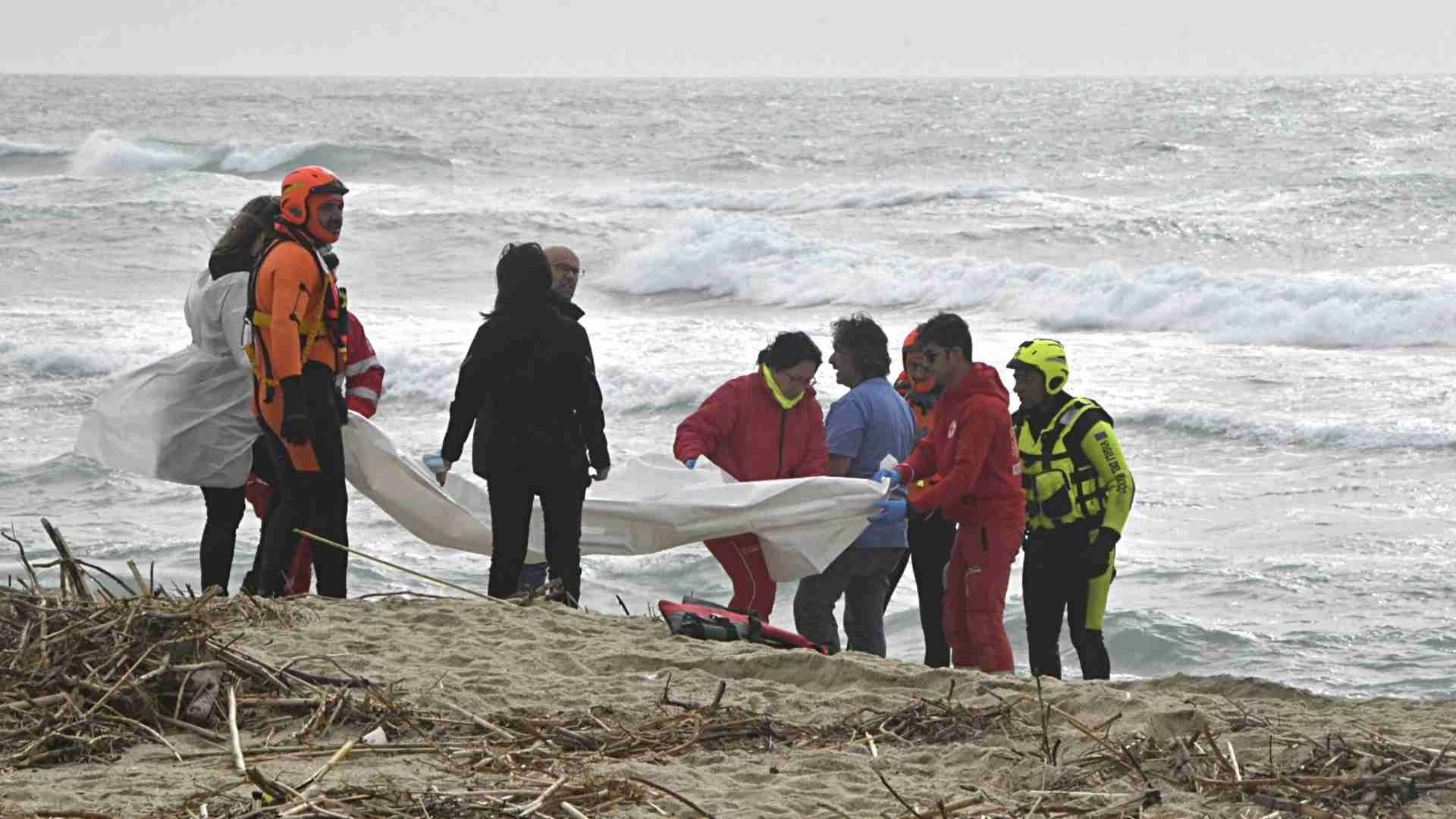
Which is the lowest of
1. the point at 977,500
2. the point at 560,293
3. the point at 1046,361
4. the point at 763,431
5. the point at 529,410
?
the point at 977,500

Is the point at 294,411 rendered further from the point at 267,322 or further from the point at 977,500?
the point at 977,500

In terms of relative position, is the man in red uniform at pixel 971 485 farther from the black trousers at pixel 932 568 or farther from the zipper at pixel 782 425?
the zipper at pixel 782 425

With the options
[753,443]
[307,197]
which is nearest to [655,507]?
[753,443]

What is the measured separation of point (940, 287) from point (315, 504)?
20144 millimetres

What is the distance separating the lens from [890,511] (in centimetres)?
712

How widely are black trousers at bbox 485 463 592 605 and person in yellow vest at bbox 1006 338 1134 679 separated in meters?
1.80

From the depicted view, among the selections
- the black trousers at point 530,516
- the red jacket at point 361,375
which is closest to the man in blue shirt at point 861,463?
the black trousers at point 530,516

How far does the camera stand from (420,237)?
31734mm

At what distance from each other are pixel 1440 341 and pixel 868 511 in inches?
608

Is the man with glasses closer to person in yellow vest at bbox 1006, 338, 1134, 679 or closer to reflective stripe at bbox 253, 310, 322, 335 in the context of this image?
reflective stripe at bbox 253, 310, 322, 335

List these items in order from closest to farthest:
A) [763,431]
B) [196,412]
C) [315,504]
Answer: [315,504], [196,412], [763,431]

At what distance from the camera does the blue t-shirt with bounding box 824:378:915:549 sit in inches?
286

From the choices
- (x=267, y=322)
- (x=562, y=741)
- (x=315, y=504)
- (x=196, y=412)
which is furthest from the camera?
(x=196, y=412)

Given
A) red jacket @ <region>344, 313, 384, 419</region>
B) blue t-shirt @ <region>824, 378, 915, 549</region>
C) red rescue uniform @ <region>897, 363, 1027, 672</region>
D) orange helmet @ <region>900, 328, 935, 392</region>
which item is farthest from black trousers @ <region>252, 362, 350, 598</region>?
orange helmet @ <region>900, 328, 935, 392</region>
